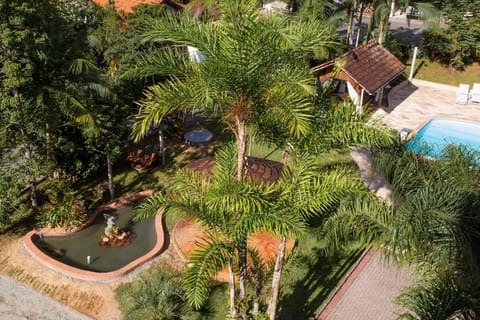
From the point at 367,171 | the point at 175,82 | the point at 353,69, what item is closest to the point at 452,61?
the point at 353,69

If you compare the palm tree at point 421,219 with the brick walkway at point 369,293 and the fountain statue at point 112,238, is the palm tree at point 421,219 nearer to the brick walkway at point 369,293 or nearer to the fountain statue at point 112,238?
the brick walkway at point 369,293

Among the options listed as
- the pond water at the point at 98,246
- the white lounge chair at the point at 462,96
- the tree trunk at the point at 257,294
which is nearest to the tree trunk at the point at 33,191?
the pond water at the point at 98,246

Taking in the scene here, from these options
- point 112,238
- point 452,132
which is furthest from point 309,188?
point 452,132

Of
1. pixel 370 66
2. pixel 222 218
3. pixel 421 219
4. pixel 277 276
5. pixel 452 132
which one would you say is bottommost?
pixel 452 132

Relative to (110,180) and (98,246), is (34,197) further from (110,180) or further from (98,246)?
(98,246)

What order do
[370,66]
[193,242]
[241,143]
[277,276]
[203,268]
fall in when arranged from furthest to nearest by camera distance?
[370,66] < [193,242] < [277,276] < [241,143] < [203,268]

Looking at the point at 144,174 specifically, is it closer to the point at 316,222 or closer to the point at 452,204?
the point at 316,222

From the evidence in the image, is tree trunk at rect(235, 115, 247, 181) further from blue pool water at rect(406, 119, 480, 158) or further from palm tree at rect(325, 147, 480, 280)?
blue pool water at rect(406, 119, 480, 158)
